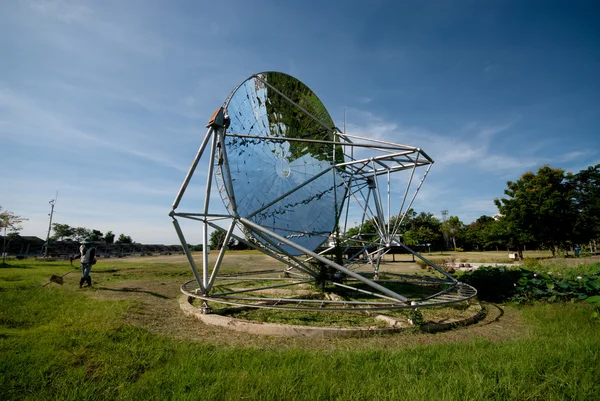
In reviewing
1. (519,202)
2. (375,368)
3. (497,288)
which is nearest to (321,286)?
(497,288)

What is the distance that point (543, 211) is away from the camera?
3819 centimetres

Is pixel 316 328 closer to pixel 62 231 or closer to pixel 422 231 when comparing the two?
pixel 422 231

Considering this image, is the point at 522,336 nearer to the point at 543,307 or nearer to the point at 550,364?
the point at 550,364

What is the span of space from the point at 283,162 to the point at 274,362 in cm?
945

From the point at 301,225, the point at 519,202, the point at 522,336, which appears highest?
the point at 519,202

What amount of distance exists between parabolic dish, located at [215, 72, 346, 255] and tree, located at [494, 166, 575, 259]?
3639cm

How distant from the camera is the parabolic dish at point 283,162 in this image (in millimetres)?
12547

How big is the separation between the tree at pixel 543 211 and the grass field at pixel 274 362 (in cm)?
3719

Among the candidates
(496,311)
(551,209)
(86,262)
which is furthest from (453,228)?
(86,262)

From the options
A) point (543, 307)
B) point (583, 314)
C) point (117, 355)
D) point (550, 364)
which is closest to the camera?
point (550, 364)

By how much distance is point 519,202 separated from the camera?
41625mm

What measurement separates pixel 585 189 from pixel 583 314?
43.6 meters

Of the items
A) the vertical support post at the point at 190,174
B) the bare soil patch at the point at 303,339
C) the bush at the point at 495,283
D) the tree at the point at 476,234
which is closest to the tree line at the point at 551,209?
the bush at the point at 495,283

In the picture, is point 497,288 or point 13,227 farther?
point 13,227
